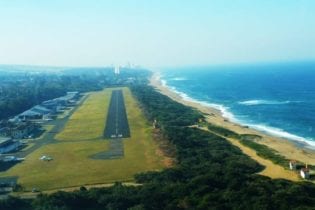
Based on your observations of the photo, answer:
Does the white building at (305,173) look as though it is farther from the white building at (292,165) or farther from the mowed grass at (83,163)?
the mowed grass at (83,163)

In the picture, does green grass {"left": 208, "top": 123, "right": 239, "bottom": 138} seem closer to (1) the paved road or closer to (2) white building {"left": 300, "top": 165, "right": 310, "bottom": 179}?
(2) white building {"left": 300, "top": 165, "right": 310, "bottom": 179}

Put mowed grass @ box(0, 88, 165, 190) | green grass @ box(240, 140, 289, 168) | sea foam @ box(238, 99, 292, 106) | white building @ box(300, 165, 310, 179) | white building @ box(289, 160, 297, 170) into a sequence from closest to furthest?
white building @ box(300, 165, 310, 179)
mowed grass @ box(0, 88, 165, 190)
white building @ box(289, 160, 297, 170)
green grass @ box(240, 140, 289, 168)
sea foam @ box(238, 99, 292, 106)

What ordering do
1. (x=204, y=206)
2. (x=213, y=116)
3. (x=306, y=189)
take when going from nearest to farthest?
(x=204, y=206)
(x=306, y=189)
(x=213, y=116)

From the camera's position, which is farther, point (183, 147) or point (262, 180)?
point (183, 147)

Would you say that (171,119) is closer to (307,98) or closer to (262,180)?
(262,180)

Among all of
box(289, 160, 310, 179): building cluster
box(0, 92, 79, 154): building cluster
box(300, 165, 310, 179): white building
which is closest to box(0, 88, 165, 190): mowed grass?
box(0, 92, 79, 154): building cluster

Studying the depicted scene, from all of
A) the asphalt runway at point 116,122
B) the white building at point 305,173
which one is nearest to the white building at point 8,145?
the asphalt runway at point 116,122

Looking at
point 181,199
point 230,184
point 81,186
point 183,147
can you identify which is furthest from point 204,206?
point 183,147
